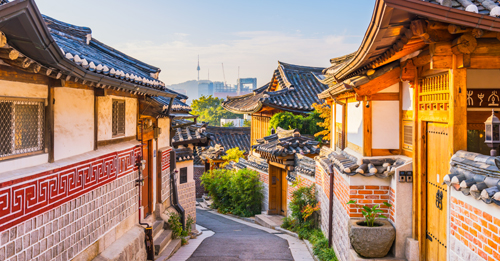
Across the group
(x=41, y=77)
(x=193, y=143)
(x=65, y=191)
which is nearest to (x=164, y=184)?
(x=193, y=143)

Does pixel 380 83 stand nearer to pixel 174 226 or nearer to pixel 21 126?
pixel 21 126

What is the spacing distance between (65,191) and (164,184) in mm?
7512

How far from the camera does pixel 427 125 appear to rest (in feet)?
19.4

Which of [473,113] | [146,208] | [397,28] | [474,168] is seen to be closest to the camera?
[474,168]

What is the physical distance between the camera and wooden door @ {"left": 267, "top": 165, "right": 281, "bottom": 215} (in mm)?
17594

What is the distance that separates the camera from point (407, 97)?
679 cm

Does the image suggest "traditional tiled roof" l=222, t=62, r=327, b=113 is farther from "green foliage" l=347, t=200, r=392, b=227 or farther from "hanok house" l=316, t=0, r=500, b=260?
"green foliage" l=347, t=200, r=392, b=227

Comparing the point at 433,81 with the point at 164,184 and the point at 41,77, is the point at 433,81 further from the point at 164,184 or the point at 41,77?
the point at 164,184

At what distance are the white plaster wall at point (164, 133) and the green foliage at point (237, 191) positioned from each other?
6219 millimetres

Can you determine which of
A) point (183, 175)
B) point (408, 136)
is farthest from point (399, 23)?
point (183, 175)

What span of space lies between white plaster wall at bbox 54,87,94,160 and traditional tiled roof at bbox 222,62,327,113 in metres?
14.7

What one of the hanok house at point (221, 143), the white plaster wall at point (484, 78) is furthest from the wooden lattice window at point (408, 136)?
the hanok house at point (221, 143)

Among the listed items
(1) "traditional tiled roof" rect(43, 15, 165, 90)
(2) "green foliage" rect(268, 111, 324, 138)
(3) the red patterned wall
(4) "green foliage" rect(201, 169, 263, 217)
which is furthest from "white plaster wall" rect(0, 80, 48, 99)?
(2) "green foliage" rect(268, 111, 324, 138)

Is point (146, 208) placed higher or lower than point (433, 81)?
lower
